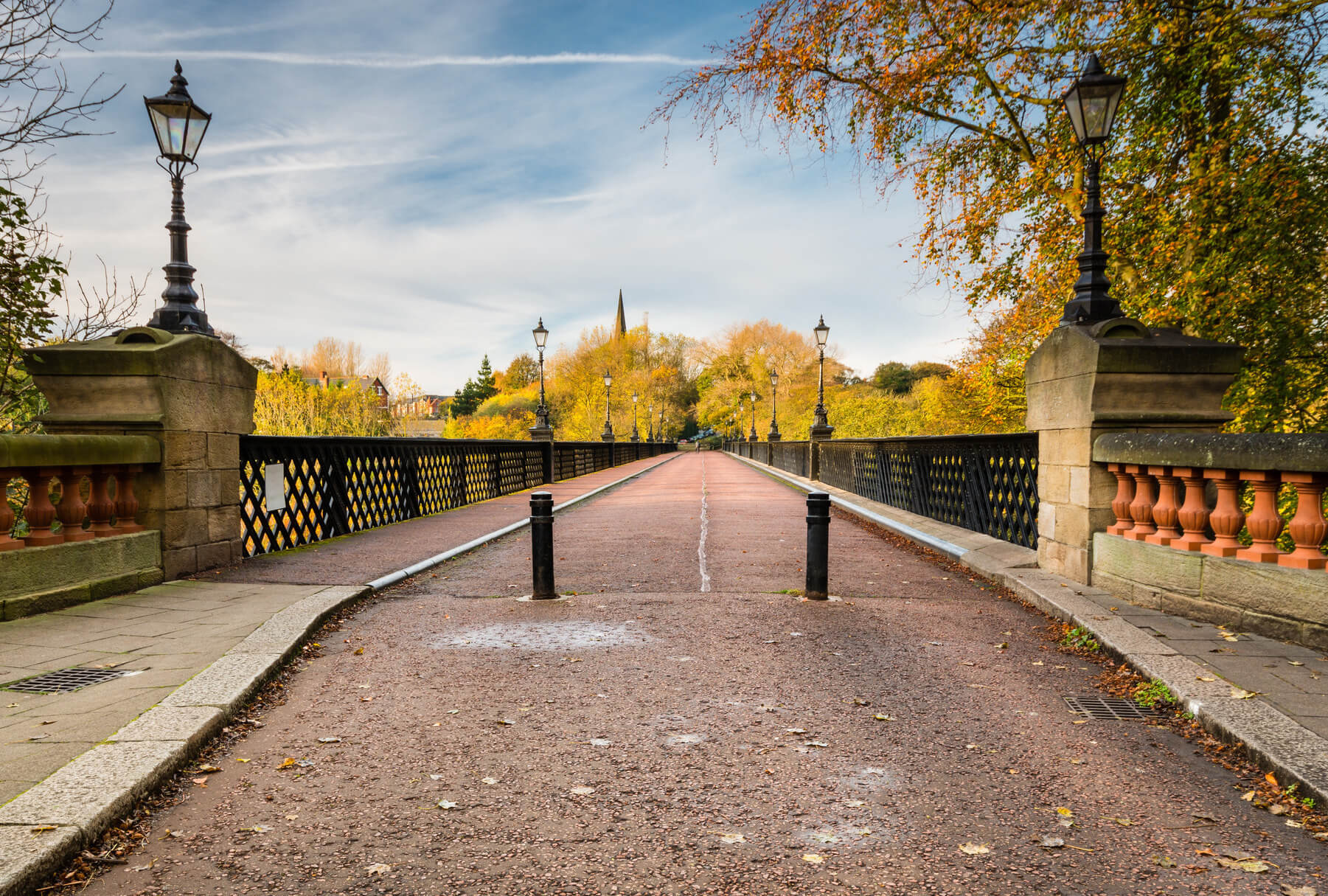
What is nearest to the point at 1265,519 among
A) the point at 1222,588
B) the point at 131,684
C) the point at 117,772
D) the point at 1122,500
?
the point at 1222,588

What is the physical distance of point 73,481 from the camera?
5.93 m

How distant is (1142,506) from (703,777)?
4534mm

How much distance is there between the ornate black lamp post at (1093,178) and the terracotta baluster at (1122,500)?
1.47 m

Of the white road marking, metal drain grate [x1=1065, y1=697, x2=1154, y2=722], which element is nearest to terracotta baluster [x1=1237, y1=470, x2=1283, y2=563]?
metal drain grate [x1=1065, y1=697, x2=1154, y2=722]

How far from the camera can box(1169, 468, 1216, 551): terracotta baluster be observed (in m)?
5.47

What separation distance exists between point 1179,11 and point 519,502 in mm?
13335

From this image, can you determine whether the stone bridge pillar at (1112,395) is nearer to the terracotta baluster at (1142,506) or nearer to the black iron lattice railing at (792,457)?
the terracotta baluster at (1142,506)

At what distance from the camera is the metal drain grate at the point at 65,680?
3.99 m

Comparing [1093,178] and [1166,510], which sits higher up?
[1093,178]

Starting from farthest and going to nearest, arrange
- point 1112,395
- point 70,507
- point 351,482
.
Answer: point 351,482 < point 1112,395 < point 70,507

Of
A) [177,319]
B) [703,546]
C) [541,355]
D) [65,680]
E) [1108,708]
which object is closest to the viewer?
[1108,708]

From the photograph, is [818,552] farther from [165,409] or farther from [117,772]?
[165,409]

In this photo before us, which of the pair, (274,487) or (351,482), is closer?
(274,487)

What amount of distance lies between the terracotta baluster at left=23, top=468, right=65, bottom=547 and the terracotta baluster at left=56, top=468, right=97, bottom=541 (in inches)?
6.5
